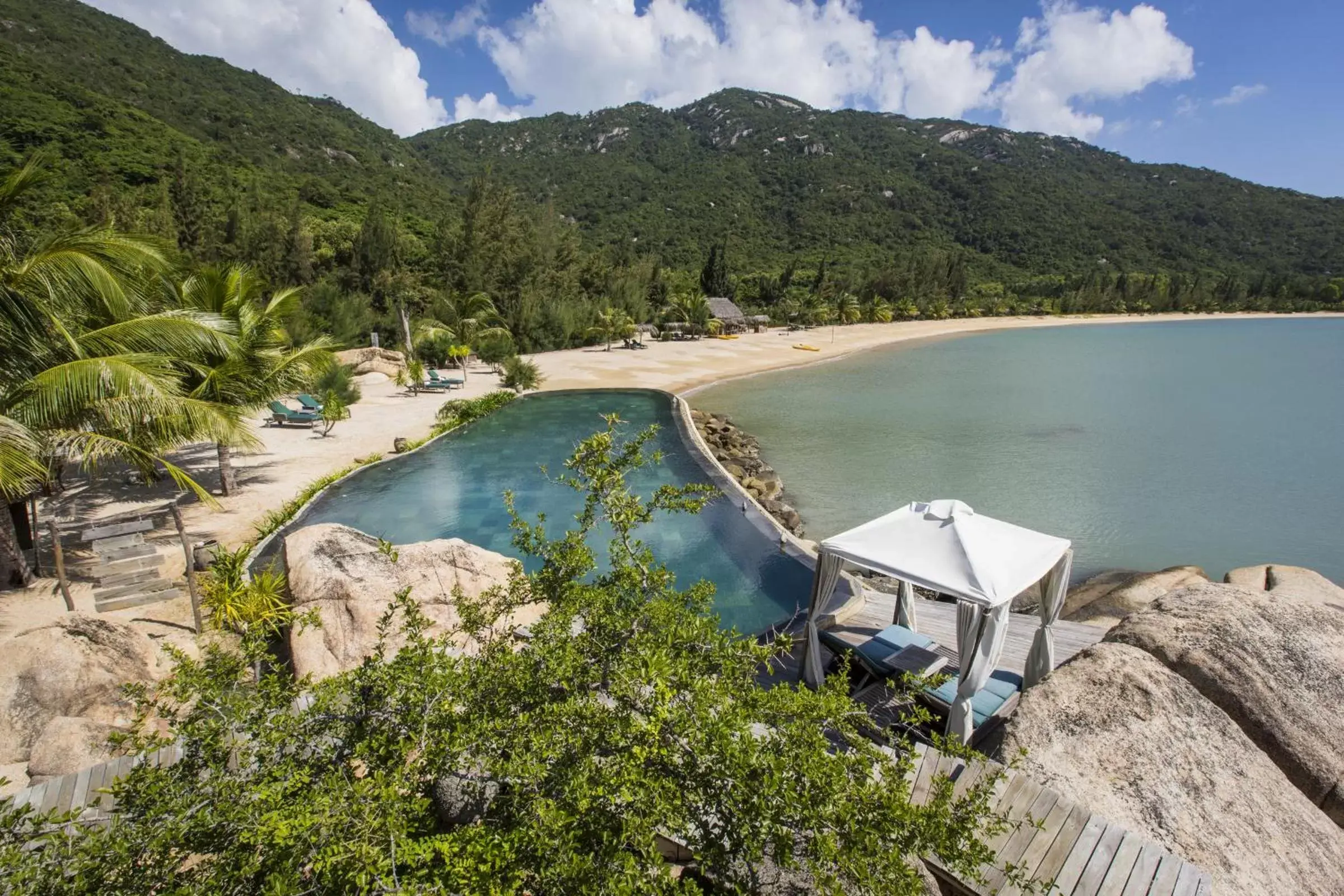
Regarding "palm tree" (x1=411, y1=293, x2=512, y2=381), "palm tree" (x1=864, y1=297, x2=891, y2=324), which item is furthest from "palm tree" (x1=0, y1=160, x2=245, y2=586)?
"palm tree" (x1=864, y1=297, x2=891, y2=324)

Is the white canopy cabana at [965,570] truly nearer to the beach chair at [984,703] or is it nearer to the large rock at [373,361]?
the beach chair at [984,703]

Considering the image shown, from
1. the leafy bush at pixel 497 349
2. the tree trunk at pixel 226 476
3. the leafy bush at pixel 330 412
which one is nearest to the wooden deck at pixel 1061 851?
the tree trunk at pixel 226 476

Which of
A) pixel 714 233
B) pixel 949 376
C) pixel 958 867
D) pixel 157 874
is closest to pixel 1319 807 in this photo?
pixel 958 867

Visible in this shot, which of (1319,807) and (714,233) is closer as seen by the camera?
(1319,807)

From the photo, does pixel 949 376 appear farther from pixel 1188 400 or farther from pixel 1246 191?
pixel 1246 191

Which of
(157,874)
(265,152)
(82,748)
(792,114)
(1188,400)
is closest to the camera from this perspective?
(157,874)
